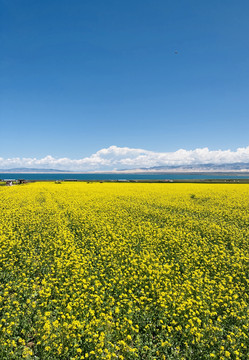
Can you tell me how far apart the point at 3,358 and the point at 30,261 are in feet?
14.8

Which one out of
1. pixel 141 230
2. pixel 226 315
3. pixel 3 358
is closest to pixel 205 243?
pixel 141 230

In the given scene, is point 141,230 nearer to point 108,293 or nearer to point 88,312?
point 108,293

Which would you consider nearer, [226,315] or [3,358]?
[3,358]

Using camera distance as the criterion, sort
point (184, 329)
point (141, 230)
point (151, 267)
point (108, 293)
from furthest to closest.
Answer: point (141, 230) → point (151, 267) → point (108, 293) → point (184, 329)

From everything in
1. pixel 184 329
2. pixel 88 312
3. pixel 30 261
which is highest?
pixel 30 261

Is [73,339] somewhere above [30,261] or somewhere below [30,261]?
A: below

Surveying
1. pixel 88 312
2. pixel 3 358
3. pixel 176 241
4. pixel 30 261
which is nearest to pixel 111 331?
pixel 88 312

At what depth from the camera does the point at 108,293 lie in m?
7.64

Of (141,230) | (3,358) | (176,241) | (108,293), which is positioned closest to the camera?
(3,358)

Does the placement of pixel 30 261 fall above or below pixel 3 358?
above

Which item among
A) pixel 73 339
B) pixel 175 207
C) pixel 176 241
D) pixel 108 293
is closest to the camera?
pixel 73 339

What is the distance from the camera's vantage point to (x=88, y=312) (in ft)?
21.1

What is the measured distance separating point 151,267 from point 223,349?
405cm

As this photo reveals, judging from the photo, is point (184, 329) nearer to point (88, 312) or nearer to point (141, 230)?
point (88, 312)
